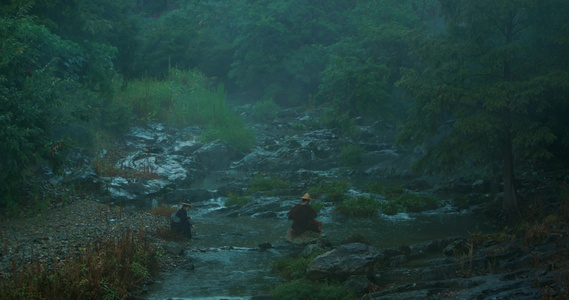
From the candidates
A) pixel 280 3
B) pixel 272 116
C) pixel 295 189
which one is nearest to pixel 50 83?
pixel 295 189

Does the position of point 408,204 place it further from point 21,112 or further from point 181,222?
point 21,112

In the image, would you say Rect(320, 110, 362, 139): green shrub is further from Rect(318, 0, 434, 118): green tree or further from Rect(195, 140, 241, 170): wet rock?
Rect(195, 140, 241, 170): wet rock

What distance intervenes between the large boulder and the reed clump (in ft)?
10.8

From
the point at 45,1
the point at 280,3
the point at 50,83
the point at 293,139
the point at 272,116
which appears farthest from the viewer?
Result: the point at 280,3

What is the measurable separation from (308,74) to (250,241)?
1203 inches

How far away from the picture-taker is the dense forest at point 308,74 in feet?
42.3

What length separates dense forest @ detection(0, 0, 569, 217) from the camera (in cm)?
1290

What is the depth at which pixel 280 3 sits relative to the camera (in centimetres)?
4112

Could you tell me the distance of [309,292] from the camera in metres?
8.08

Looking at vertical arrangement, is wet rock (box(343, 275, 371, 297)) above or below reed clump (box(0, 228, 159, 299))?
below

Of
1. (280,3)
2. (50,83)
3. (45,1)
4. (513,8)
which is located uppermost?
(280,3)

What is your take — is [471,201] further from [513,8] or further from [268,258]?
[268,258]

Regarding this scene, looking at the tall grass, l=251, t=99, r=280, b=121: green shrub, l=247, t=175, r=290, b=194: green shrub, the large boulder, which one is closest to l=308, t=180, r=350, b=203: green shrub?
l=247, t=175, r=290, b=194: green shrub

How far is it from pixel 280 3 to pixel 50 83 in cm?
3035
